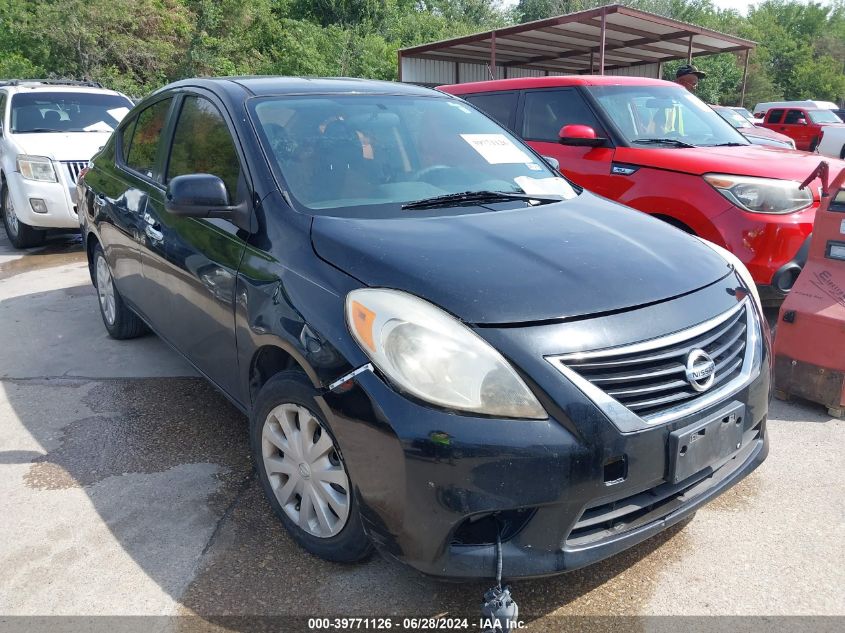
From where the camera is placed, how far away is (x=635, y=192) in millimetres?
5109

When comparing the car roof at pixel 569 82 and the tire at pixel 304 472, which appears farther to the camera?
the car roof at pixel 569 82

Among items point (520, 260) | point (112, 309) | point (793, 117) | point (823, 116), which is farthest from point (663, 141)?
point (823, 116)

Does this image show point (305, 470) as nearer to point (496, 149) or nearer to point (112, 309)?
point (496, 149)

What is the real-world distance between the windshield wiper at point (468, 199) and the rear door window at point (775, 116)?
22316mm

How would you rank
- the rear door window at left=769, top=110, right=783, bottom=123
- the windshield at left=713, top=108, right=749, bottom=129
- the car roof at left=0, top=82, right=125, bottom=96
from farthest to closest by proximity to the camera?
the rear door window at left=769, top=110, right=783, bottom=123 < the windshield at left=713, top=108, right=749, bottom=129 < the car roof at left=0, top=82, right=125, bottom=96

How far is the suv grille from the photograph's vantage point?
2020 millimetres

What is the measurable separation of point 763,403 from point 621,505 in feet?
2.53

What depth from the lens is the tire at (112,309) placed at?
15.5 feet

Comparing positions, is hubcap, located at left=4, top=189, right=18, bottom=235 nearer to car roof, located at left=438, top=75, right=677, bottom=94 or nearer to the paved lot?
the paved lot

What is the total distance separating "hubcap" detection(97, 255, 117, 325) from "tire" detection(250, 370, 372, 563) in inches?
104

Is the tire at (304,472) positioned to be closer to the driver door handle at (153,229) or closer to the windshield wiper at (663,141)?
the driver door handle at (153,229)

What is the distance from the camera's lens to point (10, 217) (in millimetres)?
8508


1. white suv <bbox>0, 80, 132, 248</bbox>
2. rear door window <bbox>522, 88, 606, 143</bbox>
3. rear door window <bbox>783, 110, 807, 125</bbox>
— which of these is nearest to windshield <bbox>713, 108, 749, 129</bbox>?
rear door window <bbox>783, 110, 807, 125</bbox>

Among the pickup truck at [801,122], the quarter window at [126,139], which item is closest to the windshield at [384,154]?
the quarter window at [126,139]
